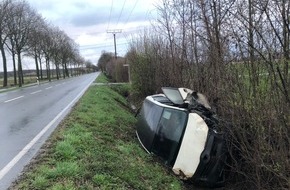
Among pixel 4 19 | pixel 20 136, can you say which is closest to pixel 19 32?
pixel 4 19

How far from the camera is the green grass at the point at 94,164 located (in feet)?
19.0

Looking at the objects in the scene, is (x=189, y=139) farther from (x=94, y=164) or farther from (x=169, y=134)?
(x=94, y=164)

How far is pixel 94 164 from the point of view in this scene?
21.7ft

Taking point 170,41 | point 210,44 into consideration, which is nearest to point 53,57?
point 170,41

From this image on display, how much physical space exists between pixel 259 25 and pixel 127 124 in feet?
24.6

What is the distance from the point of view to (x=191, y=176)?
735 cm

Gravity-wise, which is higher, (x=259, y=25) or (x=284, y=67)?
(x=259, y=25)

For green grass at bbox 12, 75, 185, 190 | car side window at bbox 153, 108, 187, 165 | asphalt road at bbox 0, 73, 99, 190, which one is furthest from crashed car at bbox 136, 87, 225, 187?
asphalt road at bbox 0, 73, 99, 190

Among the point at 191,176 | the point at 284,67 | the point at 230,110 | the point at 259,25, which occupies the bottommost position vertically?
the point at 191,176

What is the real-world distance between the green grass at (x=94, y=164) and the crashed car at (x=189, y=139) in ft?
1.13

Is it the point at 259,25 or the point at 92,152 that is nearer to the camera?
the point at 259,25

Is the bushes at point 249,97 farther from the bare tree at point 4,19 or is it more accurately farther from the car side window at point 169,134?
the bare tree at point 4,19

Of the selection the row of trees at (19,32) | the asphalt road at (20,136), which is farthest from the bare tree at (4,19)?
the asphalt road at (20,136)

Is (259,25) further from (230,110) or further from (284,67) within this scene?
(230,110)
